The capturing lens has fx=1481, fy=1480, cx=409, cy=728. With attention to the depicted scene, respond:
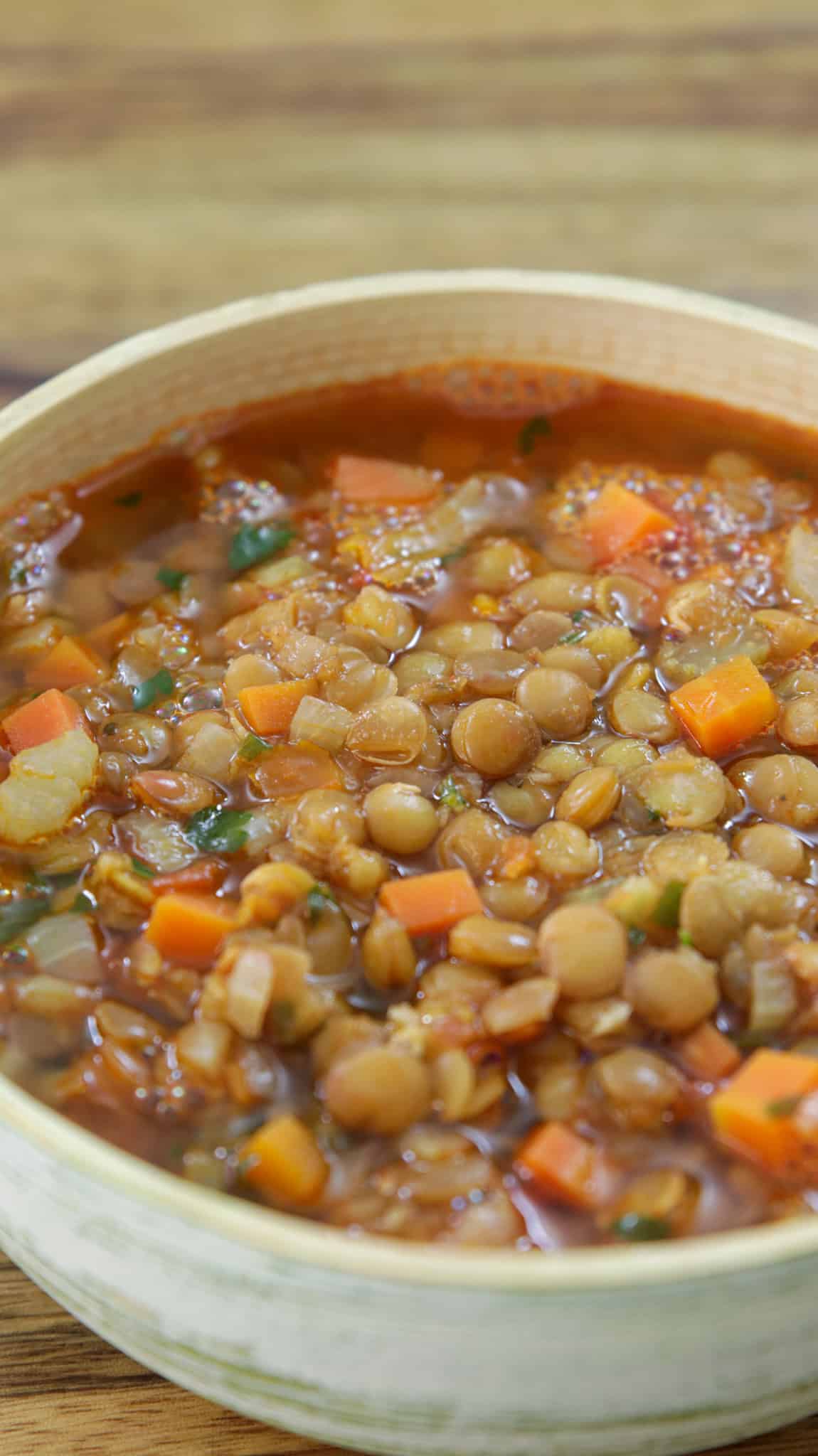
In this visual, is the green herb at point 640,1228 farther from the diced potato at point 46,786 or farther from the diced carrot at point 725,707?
the diced potato at point 46,786

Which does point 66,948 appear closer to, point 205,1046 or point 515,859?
point 205,1046

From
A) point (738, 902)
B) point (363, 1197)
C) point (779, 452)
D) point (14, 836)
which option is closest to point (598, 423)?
point (779, 452)

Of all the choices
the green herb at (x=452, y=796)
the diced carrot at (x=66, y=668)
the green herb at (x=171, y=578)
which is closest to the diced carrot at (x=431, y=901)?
the green herb at (x=452, y=796)

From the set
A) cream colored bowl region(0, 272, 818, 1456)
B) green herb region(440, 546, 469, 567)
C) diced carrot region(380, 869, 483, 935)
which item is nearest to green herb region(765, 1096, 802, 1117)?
cream colored bowl region(0, 272, 818, 1456)

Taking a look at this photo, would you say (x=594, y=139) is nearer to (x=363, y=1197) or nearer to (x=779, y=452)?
(x=779, y=452)

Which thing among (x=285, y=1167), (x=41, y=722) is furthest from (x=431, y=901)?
(x=41, y=722)

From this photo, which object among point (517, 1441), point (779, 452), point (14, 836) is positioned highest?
point (14, 836)

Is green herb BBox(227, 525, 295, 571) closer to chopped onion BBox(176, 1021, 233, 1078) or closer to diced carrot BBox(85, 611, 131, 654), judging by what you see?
diced carrot BBox(85, 611, 131, 654)
